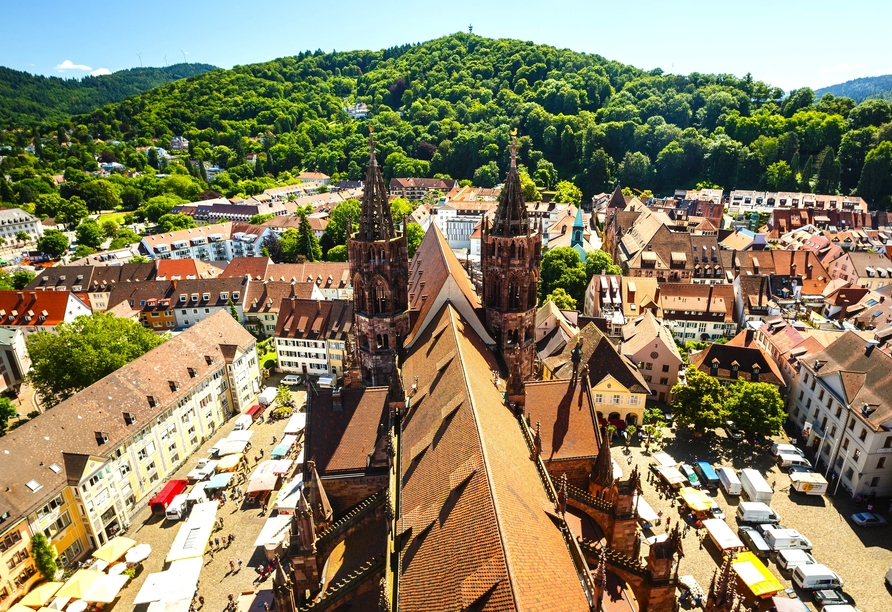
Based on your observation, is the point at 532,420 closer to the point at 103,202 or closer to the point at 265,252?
the point at 265,252

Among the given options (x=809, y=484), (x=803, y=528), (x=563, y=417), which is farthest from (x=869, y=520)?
(x=563, y=417)

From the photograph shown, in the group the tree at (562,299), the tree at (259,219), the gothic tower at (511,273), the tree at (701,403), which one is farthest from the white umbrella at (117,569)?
the tree at (259,219)

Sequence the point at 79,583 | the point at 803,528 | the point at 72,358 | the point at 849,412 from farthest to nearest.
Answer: the point at 72,358 → the point at 849,412 → the point at 803,528 → the point at 79,583

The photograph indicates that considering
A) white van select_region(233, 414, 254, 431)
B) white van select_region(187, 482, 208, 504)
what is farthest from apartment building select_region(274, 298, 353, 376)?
white van select_region(187, 482, 208, 504)

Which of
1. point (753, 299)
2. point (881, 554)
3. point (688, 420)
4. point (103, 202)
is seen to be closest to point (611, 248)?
point (753, 299)

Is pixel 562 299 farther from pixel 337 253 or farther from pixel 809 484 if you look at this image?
pixel 337 253

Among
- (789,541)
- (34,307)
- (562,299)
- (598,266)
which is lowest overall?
(789,541)

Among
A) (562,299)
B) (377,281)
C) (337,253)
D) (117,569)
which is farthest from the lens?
(337,253)
